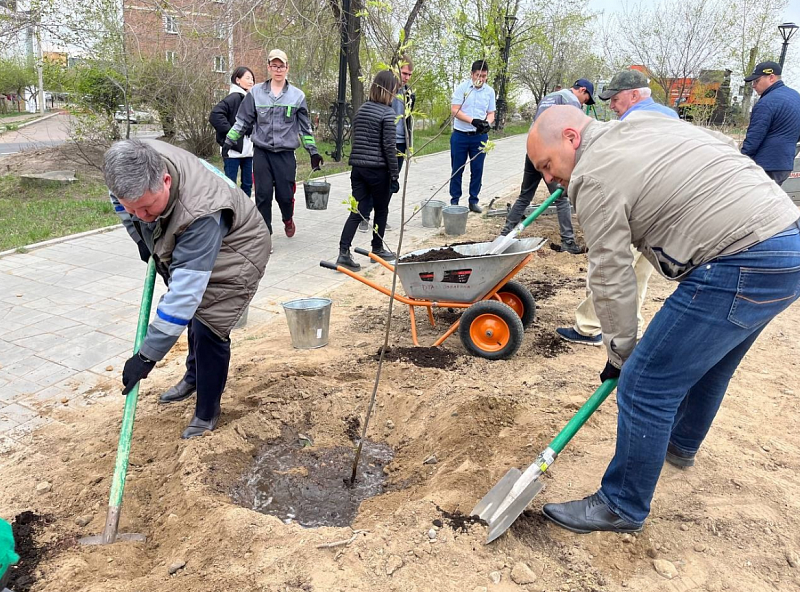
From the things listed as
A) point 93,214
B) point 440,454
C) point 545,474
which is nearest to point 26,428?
point 440,454

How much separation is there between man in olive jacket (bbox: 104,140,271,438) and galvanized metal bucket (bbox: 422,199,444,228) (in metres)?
5.08

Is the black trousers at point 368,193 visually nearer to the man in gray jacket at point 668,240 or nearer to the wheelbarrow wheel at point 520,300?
the wheelbarrow wheel at point 520,300

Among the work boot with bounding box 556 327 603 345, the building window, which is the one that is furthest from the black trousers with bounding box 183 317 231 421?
the building window

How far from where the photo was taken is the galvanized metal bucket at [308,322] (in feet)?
13.7

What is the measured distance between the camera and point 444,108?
71.3 ft

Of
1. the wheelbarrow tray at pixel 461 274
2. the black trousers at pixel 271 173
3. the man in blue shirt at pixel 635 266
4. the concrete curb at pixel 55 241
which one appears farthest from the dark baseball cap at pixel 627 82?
the concrete curb at pixel 55 241

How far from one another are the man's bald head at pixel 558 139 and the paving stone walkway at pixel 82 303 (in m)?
2.97

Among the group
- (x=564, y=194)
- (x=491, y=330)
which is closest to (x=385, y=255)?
(x=564, y=194)

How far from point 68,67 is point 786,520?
1373 cm

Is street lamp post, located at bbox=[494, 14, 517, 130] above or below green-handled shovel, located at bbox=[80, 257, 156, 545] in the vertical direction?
above

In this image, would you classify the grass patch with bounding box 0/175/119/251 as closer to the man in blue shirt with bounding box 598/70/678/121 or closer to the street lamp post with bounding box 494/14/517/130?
the man in blue shirt with bounding box 598/70/678/121

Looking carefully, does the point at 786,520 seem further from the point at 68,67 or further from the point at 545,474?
the point at 68,67

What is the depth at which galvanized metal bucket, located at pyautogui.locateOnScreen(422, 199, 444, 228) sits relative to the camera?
7.97 m

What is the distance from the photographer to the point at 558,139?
216cm
